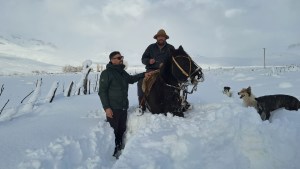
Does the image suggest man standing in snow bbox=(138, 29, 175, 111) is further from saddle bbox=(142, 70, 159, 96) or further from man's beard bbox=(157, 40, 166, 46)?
saddle bbox=(142, 70, 159, 96)

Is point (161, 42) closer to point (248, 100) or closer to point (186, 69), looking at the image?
point (186, 69)

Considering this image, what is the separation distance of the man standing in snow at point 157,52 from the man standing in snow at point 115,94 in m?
1.17

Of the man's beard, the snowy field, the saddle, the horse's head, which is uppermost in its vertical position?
the man's beard

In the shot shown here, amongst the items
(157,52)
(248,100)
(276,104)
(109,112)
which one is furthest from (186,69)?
(248,100)

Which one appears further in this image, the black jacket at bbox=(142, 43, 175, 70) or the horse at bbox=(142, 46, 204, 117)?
the black jacket at bbox=(142, 43, 175, 70)

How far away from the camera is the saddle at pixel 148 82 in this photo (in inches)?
323

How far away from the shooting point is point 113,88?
764cm

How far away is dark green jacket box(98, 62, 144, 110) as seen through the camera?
7508 millimetres

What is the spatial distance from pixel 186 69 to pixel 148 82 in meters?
1.18

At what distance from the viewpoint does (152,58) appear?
354 inches

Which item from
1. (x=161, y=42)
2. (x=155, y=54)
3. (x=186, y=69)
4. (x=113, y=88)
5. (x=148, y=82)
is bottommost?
(x=113, y=88)

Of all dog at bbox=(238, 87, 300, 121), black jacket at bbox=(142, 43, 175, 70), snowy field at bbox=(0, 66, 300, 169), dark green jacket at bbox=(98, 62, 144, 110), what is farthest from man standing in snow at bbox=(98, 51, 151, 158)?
dog at bbox=(238, 87, 300, 121)

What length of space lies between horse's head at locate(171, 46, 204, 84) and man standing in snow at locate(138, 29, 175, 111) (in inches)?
44.4

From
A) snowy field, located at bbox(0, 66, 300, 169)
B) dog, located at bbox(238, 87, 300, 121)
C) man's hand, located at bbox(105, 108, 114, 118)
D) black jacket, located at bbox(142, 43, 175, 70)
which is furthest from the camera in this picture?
dog, located at bbox(238, 87, 300, 121)
